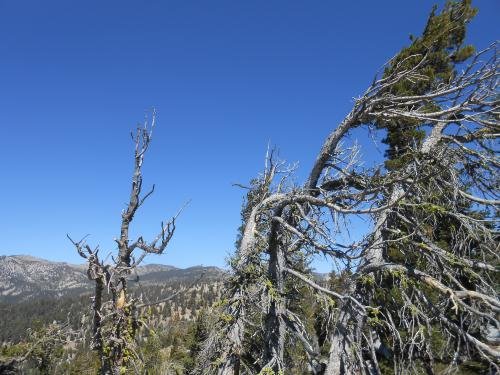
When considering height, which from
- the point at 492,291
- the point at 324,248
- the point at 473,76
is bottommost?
the point at 492,291

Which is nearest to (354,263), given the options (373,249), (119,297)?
(373,249)

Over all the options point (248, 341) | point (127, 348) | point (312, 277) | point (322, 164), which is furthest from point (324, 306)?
point (127, 348)

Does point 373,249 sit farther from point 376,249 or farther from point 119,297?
point 119,297

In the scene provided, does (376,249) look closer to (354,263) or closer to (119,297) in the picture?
(354,263)

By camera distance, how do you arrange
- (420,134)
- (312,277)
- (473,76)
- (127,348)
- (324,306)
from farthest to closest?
1. (420,134)
2. (312,277)
3. (324,306)
4. (127,348)
5. (473,76)

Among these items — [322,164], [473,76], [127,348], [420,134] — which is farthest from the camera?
[420,134]

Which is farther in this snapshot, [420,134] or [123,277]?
[420,134]

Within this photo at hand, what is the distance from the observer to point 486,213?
7.12 metres

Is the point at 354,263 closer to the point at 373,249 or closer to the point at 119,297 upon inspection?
the point at 373,249

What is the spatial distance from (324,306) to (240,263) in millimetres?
1538

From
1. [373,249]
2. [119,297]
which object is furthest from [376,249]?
[119,297]

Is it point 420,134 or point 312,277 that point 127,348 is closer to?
point 312,277

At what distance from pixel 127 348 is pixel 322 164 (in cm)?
425

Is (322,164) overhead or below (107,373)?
overhead
